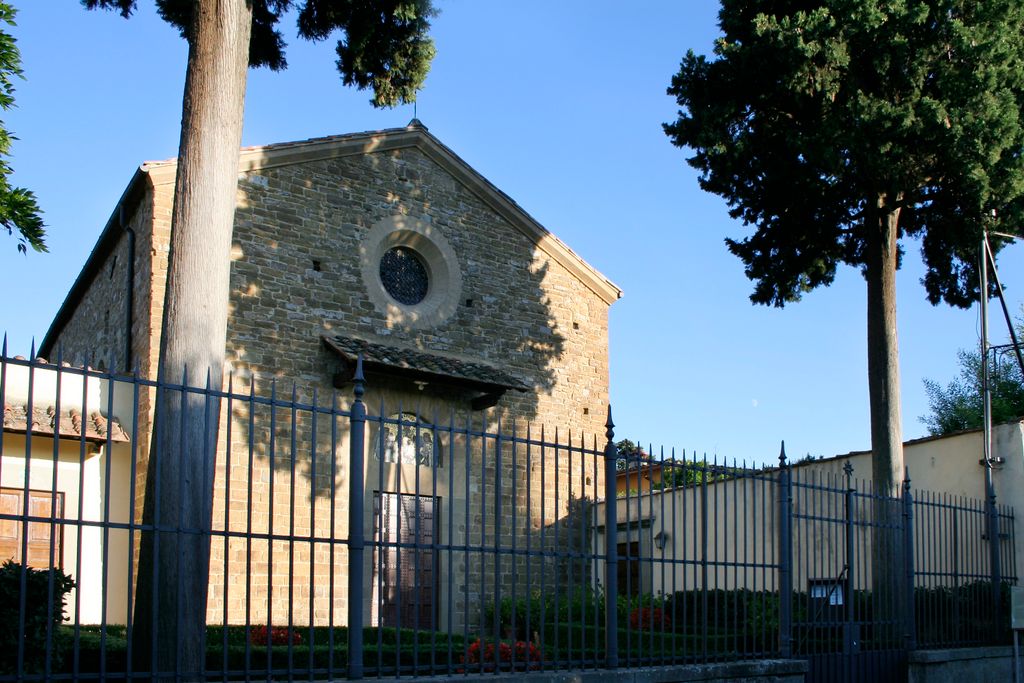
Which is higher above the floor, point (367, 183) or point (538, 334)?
point (367, 183)

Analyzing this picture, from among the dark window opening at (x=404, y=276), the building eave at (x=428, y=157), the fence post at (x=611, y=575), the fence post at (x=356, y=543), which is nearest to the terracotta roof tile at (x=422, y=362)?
the dark window opening at (x=404, y=276)

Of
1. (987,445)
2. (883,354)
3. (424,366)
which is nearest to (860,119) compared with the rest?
(883,354)

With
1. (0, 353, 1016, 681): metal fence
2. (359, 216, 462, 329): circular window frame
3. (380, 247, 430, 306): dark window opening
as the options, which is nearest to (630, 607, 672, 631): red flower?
(0, 353, 1016, 681): metal fence

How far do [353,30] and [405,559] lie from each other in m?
8.07

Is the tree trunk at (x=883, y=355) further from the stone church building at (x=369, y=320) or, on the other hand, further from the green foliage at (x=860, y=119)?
the stone church building at (x=369, y=320)

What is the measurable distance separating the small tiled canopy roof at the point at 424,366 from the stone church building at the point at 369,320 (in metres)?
0.04

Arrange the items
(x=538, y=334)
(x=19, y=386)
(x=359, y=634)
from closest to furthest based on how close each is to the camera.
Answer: (x=359, y=634) → (x=19, y=386) → (x=538, y=334)

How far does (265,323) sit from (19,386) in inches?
141

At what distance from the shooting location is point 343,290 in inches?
685

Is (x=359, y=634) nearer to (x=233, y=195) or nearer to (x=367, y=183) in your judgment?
(x=233, y=195)

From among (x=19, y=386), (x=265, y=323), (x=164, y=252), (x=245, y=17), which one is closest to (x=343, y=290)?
(x=265, y=323)

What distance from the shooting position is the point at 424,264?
18.8 metres

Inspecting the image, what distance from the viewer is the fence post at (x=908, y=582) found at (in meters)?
11.7

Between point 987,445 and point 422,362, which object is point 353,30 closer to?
point 422,362
